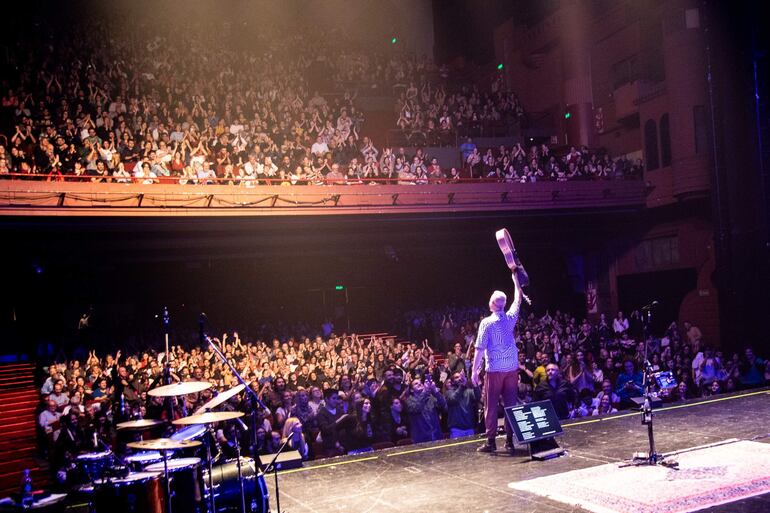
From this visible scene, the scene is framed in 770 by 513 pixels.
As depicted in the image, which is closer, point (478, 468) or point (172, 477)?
point (172, 477)

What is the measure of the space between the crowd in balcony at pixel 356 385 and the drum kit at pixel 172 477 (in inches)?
23.7

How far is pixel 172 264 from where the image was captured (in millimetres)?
16844

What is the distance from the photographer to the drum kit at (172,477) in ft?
14.9

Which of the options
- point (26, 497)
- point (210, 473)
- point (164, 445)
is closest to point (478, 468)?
point (210, 473)

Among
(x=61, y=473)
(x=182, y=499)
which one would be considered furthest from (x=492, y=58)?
(x=182, y=499)

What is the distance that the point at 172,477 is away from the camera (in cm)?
475

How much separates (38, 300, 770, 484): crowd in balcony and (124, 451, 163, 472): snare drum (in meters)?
0.49

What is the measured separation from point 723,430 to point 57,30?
1885 centimetres

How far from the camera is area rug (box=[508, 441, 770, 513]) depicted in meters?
4.82

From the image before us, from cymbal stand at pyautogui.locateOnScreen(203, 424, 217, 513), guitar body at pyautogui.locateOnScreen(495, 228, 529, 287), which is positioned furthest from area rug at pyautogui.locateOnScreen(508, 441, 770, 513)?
cymbal stand at pyautogui.locateOnScreen(203, 424, 217, 513)

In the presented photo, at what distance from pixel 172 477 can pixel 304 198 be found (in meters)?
10.6

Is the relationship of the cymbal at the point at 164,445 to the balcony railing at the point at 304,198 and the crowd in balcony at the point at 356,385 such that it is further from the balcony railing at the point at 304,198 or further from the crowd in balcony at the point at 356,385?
the balcony railing at the point at 304,198

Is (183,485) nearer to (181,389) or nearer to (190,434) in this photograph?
(190,434)

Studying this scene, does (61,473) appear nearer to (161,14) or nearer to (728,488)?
(728,488)
